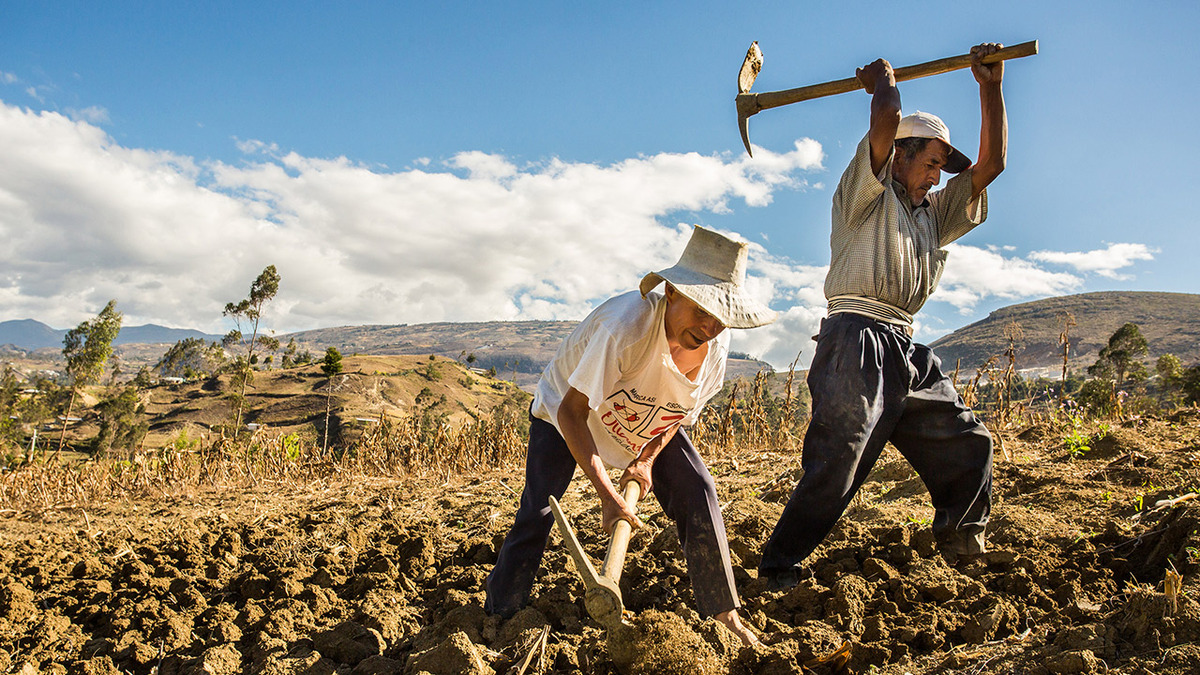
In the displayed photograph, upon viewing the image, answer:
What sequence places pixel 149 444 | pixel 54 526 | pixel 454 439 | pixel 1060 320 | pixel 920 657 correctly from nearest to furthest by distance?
pixel 920 657 < pixel 54 526 < pixel 1060 320 < pixel 454 439 < pixel 149 444

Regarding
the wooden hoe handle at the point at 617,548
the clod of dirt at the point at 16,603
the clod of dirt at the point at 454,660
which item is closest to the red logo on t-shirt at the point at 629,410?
the wooden hoe handle at the point at 617,548

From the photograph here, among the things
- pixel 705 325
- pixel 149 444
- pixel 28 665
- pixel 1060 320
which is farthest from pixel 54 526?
pixel 149 444

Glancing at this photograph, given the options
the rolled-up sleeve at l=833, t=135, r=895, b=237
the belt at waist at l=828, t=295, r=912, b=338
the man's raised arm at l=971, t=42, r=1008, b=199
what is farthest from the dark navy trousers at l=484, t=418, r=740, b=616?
the man's raised arm at l=971, t=42, r=1008, b=199

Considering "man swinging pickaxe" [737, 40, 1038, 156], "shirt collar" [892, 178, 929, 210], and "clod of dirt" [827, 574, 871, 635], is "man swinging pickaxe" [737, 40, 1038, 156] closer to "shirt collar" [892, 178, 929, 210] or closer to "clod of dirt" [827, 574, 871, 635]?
"shirt collar" [892, 178, 929, 210]

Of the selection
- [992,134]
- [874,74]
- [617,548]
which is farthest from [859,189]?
[617,548]

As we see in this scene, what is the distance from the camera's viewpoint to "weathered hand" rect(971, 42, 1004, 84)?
3.04m

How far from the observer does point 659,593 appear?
119 inches

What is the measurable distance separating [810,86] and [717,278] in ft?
4.28

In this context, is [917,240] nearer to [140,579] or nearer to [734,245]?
[734,245]

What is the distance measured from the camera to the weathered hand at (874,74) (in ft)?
9.30

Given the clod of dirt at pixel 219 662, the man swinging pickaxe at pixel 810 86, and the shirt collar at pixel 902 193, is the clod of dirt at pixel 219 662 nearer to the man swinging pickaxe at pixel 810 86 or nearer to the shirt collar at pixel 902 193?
the man swinging pickaxe at pixel 810 86

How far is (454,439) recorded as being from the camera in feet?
23.3

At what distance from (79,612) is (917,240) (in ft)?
11.9

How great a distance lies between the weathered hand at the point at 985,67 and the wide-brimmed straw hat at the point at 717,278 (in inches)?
57.6
